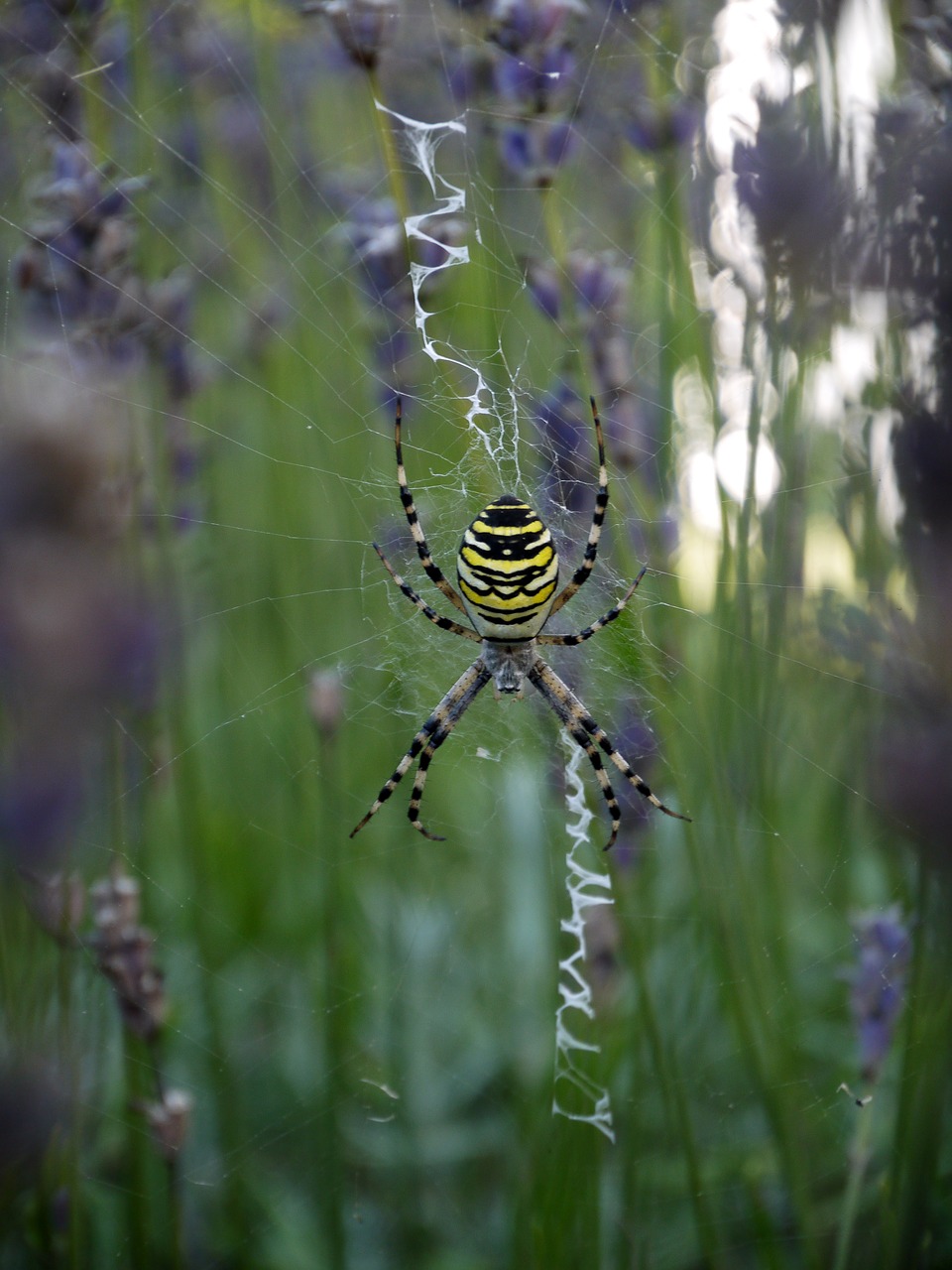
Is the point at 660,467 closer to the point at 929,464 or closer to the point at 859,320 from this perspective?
the point at 859,320

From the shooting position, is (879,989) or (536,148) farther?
(536,148)

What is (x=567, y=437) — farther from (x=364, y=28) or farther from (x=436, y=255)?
(x=364, y=28)

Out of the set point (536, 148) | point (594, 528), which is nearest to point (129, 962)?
point (594, 528)

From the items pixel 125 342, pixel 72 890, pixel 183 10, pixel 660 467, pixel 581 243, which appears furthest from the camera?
pixel 183 10

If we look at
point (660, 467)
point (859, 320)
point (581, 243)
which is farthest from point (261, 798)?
point (859, 320)

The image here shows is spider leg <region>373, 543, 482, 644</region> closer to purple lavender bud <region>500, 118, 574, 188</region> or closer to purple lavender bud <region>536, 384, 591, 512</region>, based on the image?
purple lavender bud <region>536, 384, 591, 512</region>

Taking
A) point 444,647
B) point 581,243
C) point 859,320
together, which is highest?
point 581,243

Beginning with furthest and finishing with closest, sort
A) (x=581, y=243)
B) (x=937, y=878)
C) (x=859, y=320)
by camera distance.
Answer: (x=581, y=243), (x=859, y=320), (x=937, y=878)
